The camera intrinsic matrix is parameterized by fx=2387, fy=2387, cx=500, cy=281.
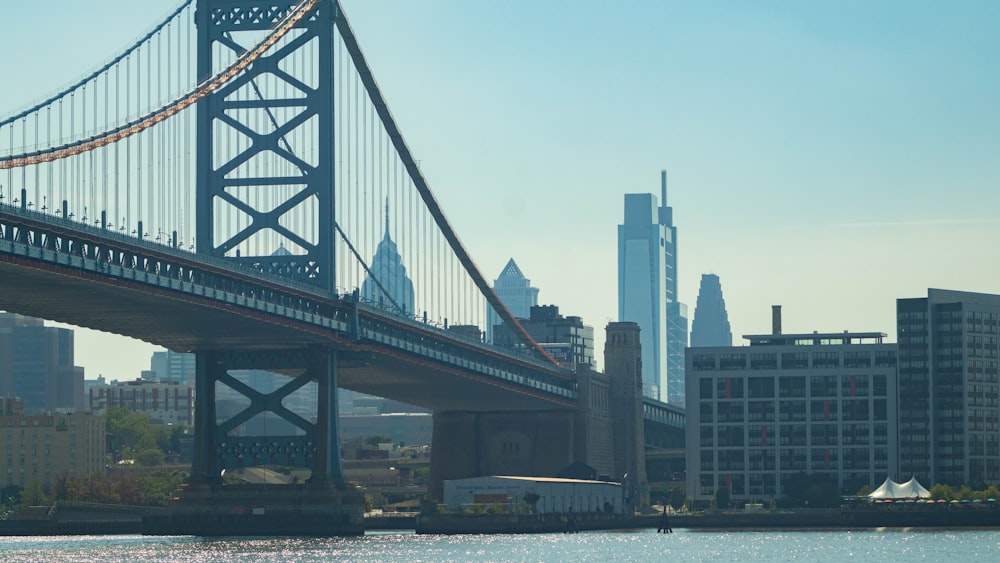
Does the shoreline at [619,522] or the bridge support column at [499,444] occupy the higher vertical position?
the bridge support column at [499,444]

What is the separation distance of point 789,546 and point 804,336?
191 feet

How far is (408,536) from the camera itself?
431ft

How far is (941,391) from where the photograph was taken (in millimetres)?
164375

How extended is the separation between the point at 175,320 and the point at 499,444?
6644cm

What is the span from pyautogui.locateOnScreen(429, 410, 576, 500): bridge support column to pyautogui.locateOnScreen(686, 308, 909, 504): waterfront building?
36.8 feet

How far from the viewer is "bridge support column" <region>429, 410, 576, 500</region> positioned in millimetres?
176375

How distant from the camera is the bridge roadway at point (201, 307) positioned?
9788 centimetres

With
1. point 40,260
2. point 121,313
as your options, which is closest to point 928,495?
point 121,313

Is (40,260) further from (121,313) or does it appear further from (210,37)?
(210,37)

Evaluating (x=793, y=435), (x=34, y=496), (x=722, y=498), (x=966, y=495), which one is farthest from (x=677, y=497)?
(x=34, y=496)

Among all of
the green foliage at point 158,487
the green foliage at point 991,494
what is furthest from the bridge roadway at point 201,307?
the green foliage at point 991,494

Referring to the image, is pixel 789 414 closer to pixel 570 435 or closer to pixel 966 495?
pixel 570 435

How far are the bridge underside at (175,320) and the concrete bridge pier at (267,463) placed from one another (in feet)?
4.59

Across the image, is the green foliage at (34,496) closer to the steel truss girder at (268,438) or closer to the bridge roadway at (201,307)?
the bridge roadway at (201,307)
